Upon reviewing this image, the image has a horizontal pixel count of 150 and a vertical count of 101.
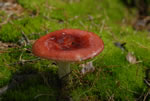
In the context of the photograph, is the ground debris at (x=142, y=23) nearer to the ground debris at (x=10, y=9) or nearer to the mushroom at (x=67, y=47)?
the ground debris at (x=10, y=9)

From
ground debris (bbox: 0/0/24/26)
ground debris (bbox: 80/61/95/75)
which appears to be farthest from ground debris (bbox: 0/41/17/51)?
ground debris (bbox: 80/61/95/75)

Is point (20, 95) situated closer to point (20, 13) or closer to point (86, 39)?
point (86, 39)

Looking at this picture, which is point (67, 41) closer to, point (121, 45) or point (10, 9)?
point (121, 45)

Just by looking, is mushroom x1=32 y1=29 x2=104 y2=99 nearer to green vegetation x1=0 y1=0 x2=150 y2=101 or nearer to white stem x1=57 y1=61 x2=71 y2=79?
white stem x1=57 y1=61 x2=71 y2=79

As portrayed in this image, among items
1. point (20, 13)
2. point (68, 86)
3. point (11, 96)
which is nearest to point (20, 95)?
point (11, 96)

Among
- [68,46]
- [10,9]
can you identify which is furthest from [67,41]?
[10,9]
